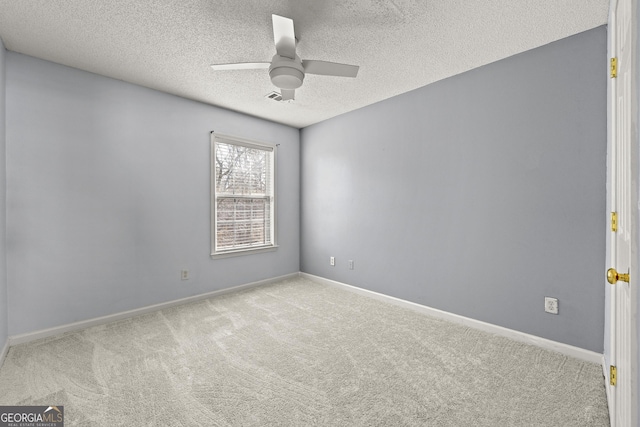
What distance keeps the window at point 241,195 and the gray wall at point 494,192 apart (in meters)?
1.28

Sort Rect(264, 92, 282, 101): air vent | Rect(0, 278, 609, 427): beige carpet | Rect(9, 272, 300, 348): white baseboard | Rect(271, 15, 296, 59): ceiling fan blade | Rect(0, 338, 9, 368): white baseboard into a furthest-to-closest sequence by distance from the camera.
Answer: Rect(264, 92, 282, 101): air vent < Rect(9, 272, 300, 348): white baseboard < Rect(0, 338, 9, 368): white baseboard < Rect(271, 15, 296, 59): ceiling fan blade < Rect(0, 278, 609, 427): beige carpet

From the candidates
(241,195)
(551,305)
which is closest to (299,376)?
(551,305)

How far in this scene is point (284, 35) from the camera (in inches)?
74.6

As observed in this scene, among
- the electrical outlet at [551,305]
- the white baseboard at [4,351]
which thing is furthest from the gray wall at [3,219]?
the electrical outlet at [551,305]

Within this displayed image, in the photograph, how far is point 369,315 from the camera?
314 cm

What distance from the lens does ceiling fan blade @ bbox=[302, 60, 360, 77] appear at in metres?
2.10

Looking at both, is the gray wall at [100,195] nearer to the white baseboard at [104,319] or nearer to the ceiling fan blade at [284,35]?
the white baseboard at [104,319]

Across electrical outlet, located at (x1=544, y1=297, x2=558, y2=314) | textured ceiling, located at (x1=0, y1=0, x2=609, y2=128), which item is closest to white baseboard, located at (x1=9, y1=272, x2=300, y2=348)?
textured ceiling, located at (x1=0, y1=0, x2=609, y2=128)

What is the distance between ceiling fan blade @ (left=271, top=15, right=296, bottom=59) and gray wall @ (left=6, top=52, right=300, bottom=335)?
2.06 metres

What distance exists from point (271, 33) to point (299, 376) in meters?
2.61

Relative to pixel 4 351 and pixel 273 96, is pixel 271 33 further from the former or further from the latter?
pixel 4 351

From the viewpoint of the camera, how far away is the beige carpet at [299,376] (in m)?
1.64

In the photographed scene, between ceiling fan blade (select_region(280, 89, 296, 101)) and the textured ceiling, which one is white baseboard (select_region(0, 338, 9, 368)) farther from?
ceiling fan blade (select_region(280, 89, 296, 101))

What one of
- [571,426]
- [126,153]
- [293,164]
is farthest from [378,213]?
[126,153]
